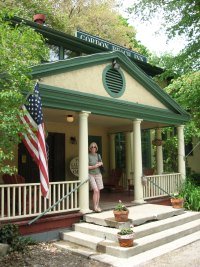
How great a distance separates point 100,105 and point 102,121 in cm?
265

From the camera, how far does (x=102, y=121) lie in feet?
37.2

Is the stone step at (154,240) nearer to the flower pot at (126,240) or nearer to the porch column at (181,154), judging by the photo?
the flower pot at (126,240)

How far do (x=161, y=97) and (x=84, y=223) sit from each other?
5.23 m

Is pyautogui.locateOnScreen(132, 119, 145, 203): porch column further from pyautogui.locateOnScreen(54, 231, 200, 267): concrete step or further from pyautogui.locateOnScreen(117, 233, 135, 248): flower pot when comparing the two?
pyautogui.locateOnScreen(117, 233, 135, 248): flower pot

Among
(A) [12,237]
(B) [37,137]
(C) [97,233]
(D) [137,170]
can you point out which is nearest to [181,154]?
(D) [137,170]

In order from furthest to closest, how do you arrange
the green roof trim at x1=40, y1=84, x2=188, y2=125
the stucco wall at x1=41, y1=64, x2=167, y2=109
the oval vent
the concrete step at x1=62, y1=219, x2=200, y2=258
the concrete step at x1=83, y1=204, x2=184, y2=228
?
1. the oval vent
2. the stucco wall at x1=41, y1=64, x2=167, y2=109
3. the green roof trim at x1=40, y1=84, x2=188, y2=125
4. the concrete step at x1=83, y1=204, x2=184, y2=228
5. the concrete step at x1=62, y1=219, x2=200, y2=258

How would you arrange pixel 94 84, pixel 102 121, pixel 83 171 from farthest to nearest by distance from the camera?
1. pixel 102 121
2. pixel 94 84
3. pixel 83 171

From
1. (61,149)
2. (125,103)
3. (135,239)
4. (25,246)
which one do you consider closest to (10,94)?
(25,246)

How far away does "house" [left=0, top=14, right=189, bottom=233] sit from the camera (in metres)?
7.69

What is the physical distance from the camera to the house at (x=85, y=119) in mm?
7691

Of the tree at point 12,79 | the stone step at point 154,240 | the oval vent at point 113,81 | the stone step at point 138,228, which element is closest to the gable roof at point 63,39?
the oval vent at point 113,81

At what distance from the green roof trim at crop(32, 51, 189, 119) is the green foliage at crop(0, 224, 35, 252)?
10.8 feet

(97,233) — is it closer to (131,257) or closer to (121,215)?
(121,215)

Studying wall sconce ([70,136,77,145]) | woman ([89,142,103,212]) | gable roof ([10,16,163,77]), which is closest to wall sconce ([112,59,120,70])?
woman ([89,142,103,212])
